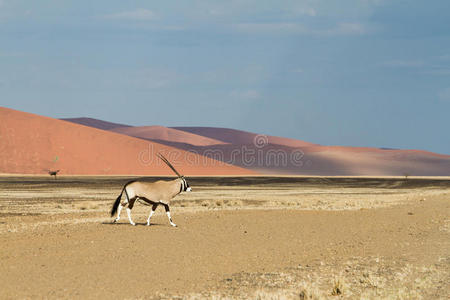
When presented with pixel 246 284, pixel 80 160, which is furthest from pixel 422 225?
pixel 80 160

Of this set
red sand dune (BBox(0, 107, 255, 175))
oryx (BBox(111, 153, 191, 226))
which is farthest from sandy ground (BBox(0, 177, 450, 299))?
red sand dune (BBox(0, 107, 255, 175))

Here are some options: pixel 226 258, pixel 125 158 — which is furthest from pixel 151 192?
pixel 125 158

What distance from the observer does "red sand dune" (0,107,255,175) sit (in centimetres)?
9188

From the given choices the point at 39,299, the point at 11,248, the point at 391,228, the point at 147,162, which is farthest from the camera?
the point at 147,162

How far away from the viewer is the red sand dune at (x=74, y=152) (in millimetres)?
91875

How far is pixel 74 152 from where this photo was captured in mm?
97688

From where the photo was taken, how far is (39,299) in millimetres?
8875

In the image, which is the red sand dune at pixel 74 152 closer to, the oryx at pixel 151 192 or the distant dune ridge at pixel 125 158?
the distant dune ridge at pixel 125 158

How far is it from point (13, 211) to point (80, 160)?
71928 millimetres

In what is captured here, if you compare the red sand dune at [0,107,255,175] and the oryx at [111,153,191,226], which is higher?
the red sand dune at [0,107,255,175]

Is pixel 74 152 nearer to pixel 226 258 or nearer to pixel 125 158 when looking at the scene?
pixel 125 158

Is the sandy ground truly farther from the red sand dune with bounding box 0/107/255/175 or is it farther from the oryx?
the red sand dune with bounding box 0/107/255/175

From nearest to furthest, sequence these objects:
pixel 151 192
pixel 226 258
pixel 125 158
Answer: pixel 226 258
pixel 151 192
pixel 125 158

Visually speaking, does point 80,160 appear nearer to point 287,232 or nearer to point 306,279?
point 287,232
